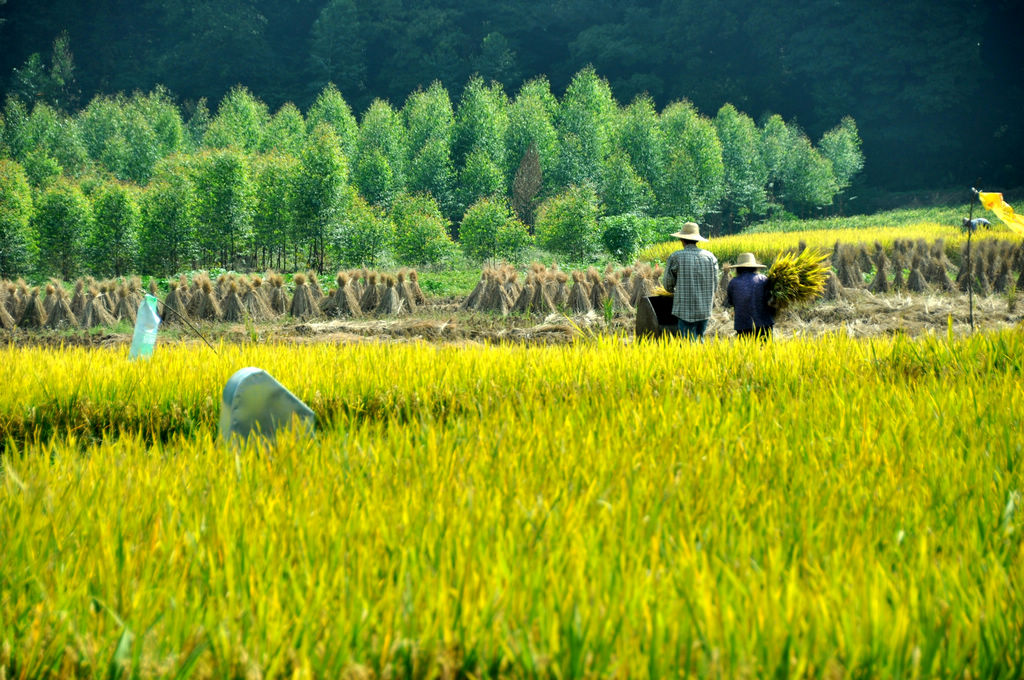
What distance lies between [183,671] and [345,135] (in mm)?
45115

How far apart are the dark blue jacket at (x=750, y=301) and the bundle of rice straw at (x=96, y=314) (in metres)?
9.28

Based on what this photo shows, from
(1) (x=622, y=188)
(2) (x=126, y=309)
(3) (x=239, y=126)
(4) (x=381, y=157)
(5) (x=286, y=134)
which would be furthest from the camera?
(3) (x=239, y=126)

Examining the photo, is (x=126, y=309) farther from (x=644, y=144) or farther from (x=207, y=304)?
(x=644, y=144)

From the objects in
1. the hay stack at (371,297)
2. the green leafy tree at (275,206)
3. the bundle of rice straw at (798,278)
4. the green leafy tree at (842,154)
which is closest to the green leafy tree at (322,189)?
the green leafy tree at (275,206)

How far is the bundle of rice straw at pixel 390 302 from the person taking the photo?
11.7 metres

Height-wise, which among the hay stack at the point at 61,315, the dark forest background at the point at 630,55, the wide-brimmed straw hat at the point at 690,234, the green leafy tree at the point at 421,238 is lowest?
the hay stack at the point at 61,315

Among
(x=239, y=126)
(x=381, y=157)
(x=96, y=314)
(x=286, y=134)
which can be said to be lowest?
(x=96, y=314)

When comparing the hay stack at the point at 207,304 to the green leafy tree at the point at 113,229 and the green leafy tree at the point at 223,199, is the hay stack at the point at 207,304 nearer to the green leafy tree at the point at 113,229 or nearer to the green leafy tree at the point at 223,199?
the green leafy tree at the point at 223,199

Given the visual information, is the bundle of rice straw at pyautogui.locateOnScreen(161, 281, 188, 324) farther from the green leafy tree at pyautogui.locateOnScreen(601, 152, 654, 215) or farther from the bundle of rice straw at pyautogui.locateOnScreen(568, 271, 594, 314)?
the green leafy tree at pyautogui.locateOnScreen(601, 152, 654, 215)

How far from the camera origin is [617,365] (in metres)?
4.02

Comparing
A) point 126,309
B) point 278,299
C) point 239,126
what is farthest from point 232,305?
point 239,126

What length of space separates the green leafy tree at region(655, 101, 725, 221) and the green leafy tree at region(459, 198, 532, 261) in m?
16.0

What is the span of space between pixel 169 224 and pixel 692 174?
883 inches

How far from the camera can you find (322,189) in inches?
844
